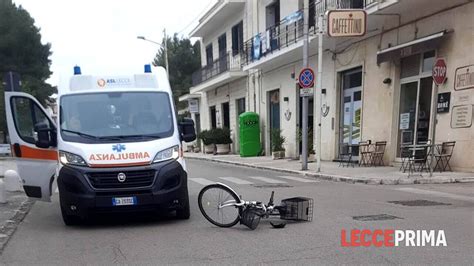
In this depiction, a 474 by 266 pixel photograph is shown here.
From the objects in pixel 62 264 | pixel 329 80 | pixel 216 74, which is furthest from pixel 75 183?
pixel 216 74

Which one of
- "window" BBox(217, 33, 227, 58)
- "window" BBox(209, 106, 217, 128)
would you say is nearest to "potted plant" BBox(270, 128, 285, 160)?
"window" BBox(217, 33, 227, 58)

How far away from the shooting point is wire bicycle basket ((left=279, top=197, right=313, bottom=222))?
6605 millimetres

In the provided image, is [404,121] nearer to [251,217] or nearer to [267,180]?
[267,180]

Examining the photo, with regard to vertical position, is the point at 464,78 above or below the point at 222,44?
below

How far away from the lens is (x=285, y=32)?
2020 centimetres

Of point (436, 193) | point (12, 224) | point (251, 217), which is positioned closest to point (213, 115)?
point (436, 193)

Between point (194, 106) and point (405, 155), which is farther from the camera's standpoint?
point (194, 106)

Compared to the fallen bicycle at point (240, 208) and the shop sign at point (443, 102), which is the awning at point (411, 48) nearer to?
the shop sign at point (443, 102)

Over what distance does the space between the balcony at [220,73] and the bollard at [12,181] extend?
17.0 meters

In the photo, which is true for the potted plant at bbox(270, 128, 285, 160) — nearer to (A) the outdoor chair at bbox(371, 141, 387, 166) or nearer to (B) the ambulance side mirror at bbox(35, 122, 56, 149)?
(A) the outdoor chair at bbox(371, 141, 387, 166)

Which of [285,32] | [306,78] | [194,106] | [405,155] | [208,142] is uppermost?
[285,32]

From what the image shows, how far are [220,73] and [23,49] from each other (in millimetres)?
26001

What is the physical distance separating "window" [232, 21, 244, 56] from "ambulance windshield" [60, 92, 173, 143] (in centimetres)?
2006

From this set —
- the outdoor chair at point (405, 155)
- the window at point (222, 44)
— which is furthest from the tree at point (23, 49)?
the outdoor chair at point (405, 155)
